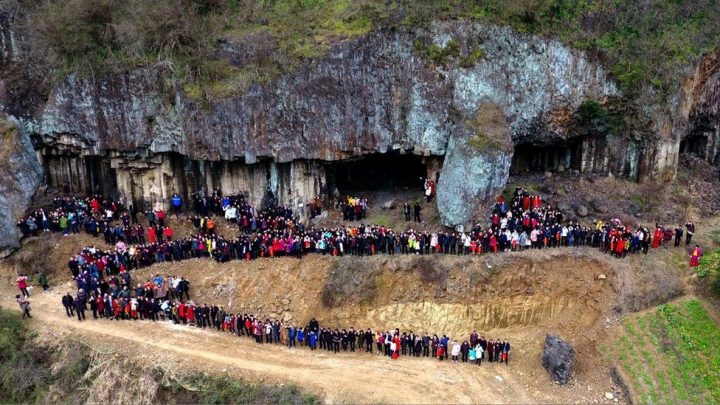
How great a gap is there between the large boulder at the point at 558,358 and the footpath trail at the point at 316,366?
52.4 inches

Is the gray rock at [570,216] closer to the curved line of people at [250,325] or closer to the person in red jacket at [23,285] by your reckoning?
the curved line of people at [250,325]

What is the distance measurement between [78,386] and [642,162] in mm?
27114

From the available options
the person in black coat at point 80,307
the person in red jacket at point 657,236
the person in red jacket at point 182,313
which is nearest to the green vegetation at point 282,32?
the person in red jacket at point 657,236

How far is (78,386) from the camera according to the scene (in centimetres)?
2309

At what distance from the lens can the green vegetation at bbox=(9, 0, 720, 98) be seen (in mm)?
28859

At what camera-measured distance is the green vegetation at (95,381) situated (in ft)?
72.3

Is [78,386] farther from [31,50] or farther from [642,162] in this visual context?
[642,162]

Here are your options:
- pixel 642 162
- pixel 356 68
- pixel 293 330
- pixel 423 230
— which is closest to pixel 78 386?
pixel 293 330

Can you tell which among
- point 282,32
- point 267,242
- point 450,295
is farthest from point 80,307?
point 282,32

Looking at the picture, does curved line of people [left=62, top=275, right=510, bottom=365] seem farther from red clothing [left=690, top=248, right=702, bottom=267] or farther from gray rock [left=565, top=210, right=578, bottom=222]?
red clothing [left=690, top=248, right=702, bottom=267]

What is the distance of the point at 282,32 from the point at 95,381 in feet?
57.0

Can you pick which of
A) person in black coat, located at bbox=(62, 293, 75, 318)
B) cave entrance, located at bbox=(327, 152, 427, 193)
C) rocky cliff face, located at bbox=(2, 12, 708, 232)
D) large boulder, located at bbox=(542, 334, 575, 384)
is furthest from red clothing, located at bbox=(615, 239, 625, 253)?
person in black coat, located at bbox=(62, 293, 75, 318)

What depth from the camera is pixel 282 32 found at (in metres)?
29.7

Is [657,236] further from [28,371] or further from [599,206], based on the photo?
[28,371]
